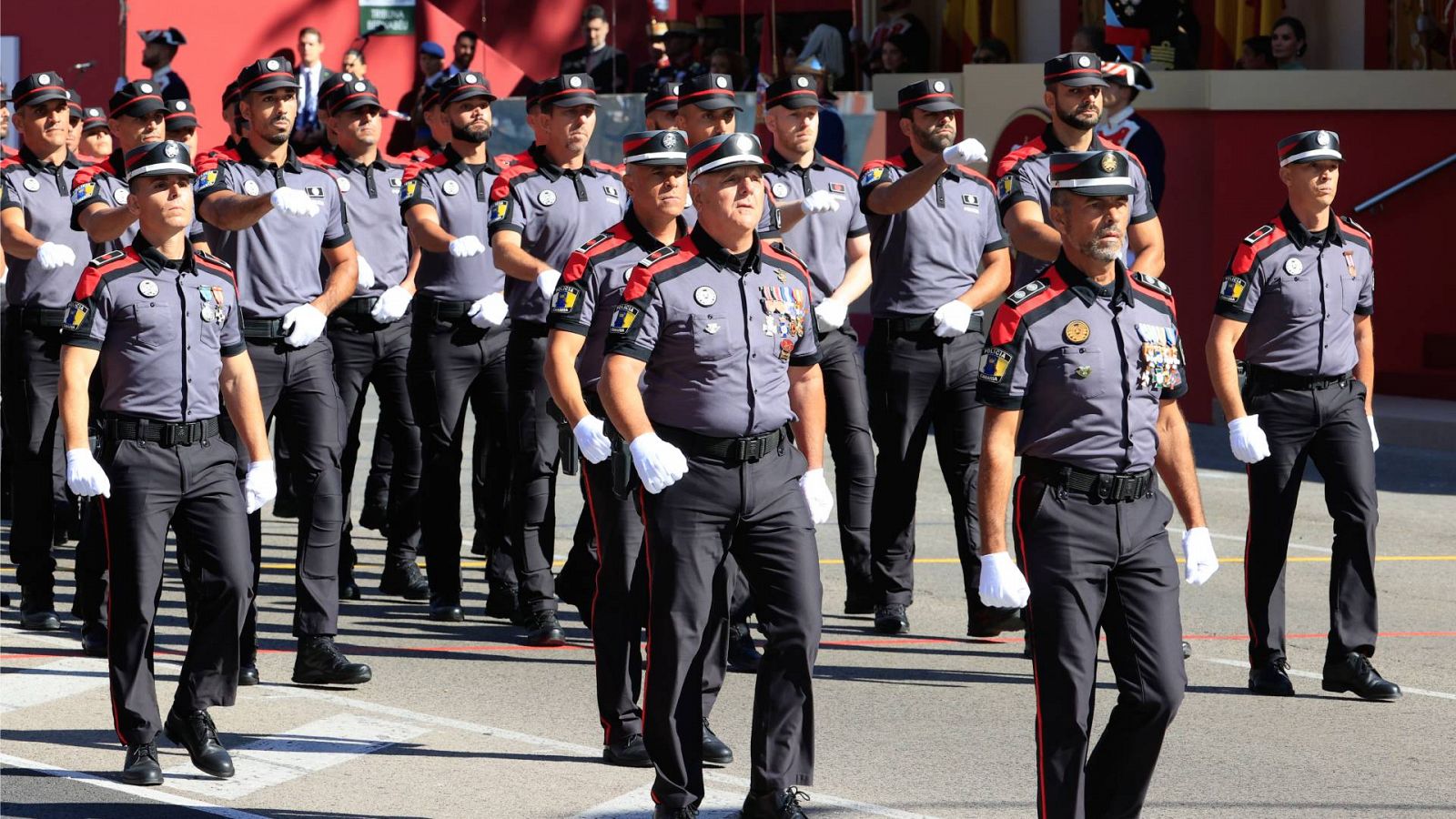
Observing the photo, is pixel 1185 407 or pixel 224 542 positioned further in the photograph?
pixel 1185 407

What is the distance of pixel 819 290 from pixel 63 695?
3.57 metres

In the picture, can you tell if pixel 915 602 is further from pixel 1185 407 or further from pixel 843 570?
pixel 1185 407

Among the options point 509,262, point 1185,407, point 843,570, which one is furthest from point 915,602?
point 1185,407

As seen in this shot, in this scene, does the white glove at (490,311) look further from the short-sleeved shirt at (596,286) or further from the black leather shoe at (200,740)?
the black leather shoe at (200,740)

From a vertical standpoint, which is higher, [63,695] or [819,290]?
[819,290]

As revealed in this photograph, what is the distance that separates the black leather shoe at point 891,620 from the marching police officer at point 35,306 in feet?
11.8

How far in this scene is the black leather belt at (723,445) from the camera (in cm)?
650

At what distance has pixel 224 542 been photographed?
7141 millimetres

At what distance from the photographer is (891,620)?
9477 mm

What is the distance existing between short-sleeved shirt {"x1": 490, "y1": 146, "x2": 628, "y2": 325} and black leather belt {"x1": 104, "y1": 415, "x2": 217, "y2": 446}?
2.34m

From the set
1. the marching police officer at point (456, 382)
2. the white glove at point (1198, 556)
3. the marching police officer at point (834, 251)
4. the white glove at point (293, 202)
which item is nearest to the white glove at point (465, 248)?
the marching police officer at point (456, 382)

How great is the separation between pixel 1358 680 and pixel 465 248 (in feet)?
14.0

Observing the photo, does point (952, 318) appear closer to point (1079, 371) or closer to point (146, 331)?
point (1079, 371)

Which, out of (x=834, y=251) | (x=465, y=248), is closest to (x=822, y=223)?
(x=834, y=251)
